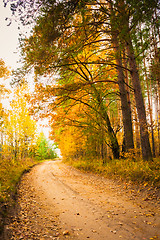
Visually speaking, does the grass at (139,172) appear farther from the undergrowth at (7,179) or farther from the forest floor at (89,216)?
the undergrowth at (7,179)

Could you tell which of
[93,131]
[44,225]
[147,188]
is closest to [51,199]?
[44,225]

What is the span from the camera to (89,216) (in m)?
4.41

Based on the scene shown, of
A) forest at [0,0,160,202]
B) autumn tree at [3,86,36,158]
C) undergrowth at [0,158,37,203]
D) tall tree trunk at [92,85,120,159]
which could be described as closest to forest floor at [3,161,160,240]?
undergrowth at [0,158,37,203]

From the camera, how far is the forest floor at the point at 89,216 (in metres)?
3.49

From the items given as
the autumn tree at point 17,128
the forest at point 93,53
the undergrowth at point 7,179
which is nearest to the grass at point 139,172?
the forest at point 93,53

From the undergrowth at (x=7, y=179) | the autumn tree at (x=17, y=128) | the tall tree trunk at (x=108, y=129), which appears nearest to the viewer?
the undergrowth at (x=7, y=179)

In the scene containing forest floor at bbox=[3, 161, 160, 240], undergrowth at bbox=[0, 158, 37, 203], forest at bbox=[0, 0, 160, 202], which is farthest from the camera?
undergrowth at bbox=[0, 158, 37, 203]

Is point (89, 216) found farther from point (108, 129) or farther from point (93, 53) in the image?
point (108, 129)

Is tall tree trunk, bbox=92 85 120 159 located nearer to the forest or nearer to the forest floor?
the forest

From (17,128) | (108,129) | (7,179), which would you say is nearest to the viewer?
(7,179)

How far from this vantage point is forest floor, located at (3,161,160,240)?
349cm

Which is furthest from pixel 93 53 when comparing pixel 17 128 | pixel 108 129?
pixel 17 128

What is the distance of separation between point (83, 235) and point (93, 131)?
24.4 ft

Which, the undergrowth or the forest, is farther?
the undergrowth
